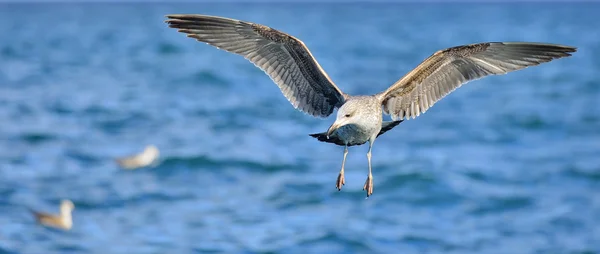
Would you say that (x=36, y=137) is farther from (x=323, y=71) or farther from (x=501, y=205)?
Result: (x=323, y=71)

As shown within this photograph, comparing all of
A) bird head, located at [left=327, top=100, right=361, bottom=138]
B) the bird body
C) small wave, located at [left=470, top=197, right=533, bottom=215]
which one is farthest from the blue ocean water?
bird head, located at [left=327, top=100, right=361, bottom=138]

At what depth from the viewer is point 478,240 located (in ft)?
45.9

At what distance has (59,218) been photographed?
13.4m

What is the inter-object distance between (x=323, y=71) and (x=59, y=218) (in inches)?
267

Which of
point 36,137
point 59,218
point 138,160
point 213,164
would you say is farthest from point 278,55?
point 36,137

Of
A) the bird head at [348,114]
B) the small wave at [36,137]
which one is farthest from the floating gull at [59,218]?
the bird head at [348,114]

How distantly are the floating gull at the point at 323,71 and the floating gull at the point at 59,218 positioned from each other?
6.24 meters

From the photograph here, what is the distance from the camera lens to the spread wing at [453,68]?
764cm

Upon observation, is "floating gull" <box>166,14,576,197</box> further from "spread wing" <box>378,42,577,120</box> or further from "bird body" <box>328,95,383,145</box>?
"bird body" <box>328,95,383,145</box>

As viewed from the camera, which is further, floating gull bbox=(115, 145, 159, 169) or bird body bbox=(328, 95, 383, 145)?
floating gull bbox=(115, 145, 159, 169)

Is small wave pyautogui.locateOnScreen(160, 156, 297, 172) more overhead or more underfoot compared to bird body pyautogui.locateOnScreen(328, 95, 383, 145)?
more overhead

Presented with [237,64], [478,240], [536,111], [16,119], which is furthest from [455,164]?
[237,64]

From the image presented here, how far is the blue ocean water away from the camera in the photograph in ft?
45.4

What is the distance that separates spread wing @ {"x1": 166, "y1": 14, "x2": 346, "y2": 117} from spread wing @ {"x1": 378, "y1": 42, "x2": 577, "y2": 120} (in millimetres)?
475
